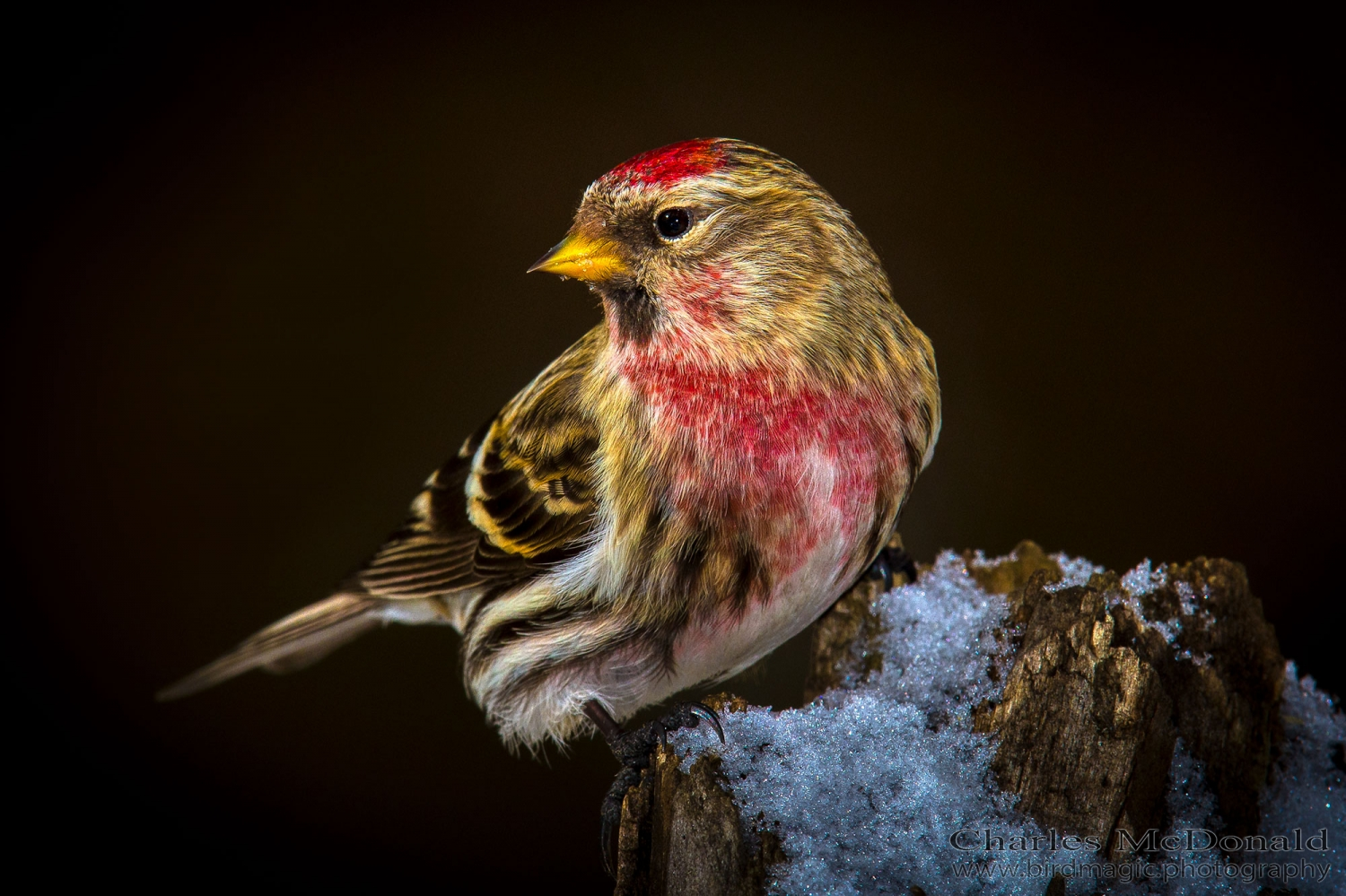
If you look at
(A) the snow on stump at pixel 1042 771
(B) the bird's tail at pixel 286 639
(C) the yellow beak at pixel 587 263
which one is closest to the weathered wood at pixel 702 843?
(A) the snow on stump at pixel 1042 771

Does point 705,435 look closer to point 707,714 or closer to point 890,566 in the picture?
point 707,714

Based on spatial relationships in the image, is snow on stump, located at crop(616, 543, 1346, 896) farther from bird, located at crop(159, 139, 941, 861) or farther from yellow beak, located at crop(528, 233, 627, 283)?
yellow beak, located at crop(528, 233, 627, 283)

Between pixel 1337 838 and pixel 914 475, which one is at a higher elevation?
pixel 914 475

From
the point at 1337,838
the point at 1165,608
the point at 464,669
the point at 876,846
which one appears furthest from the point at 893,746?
the point at 464,669

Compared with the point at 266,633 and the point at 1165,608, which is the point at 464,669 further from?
the point at 1165,608

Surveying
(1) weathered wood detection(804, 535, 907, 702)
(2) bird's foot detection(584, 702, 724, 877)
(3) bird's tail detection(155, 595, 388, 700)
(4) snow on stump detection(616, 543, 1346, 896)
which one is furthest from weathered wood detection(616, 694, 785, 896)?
(3) bird's tail detection(155, 595, 388, 700)

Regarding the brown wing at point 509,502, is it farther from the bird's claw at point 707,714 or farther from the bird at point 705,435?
the bird's claw at point 707,714
